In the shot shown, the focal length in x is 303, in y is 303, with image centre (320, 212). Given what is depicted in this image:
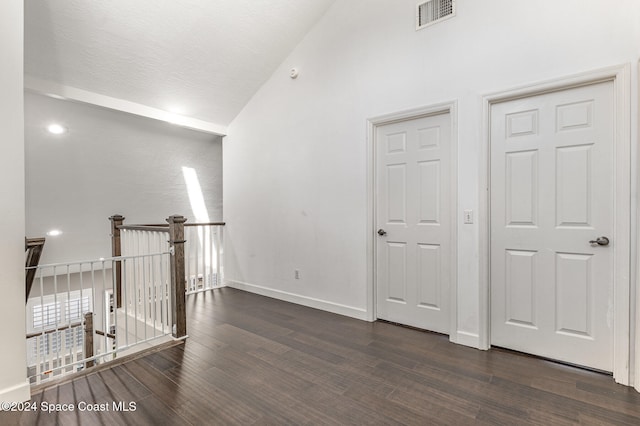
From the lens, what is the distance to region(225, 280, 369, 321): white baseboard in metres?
3.28

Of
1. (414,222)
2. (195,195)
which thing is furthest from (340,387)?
(195,195)

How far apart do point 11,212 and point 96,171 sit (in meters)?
2.75

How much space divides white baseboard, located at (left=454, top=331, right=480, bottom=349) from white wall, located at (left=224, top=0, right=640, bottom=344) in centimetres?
2

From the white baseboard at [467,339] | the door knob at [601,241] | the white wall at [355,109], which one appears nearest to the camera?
the door knob at [601,241]

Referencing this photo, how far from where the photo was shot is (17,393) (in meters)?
1.81

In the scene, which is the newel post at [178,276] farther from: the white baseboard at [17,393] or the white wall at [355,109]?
the white wall at [355,109]

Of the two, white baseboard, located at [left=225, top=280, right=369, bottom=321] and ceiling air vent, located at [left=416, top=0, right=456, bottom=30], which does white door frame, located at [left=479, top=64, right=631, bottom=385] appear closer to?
ceiling air vent, located at [left=416, top=0, right=456, bottom=30]

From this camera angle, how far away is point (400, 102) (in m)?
2.96

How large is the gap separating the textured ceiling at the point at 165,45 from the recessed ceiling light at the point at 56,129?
2.67ft

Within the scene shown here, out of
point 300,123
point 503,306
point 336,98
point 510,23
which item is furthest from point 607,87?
point 300,123

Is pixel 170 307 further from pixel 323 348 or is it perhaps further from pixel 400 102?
pixel 400 102

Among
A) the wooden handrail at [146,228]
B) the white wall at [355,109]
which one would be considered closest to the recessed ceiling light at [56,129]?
the wooden handrail at [146,228]

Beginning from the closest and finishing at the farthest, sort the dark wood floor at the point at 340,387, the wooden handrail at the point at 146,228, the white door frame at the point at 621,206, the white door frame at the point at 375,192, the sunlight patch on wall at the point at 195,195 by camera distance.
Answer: the dark wood floor at the point at 340,387 → the white door frame at the point at 621,206 → the white door frame at the point at 375,192 → the wooden handrail at the point at 146,228 → the sunlight patch on wall at the point at 195,195

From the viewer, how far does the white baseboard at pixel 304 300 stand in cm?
328
